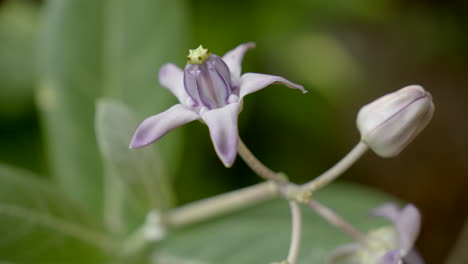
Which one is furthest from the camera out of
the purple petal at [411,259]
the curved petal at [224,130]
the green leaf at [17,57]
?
the green leaf at [17,57]

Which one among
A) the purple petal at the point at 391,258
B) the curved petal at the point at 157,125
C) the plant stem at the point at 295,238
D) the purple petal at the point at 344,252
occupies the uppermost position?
the curved petal at the point at 157,125

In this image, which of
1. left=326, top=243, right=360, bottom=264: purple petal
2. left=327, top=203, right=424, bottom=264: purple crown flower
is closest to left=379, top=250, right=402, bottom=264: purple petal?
left=327, top=203, right=424, bottom=264: purple crown flower

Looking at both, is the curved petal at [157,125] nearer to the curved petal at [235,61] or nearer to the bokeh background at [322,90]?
the curved petal at [235,61]

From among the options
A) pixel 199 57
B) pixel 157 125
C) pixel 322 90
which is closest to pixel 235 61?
pixel 199 57

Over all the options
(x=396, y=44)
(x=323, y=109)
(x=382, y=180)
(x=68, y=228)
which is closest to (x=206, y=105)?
(x=68, y=228)

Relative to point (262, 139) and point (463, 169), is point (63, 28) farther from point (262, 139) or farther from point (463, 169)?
point (463, 169)

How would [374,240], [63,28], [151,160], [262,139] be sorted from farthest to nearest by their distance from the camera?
[262,139]
[63,28]
[151,160]
[374,240]

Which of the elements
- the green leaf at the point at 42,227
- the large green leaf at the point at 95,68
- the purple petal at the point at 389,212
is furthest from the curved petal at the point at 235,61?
the large green leaf at the point at 95,68
